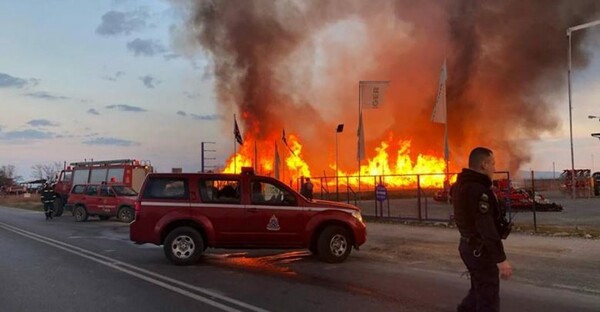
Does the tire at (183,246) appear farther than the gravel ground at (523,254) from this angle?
Yes

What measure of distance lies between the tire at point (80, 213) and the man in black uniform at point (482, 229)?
69.8 ft

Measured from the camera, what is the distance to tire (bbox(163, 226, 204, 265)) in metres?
10.1

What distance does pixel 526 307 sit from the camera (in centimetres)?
659

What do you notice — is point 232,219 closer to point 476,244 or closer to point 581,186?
point 476,244

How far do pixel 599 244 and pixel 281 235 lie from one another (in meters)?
6.82

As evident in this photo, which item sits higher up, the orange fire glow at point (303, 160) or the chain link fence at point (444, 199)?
the orange fire glow at point (303, 160)

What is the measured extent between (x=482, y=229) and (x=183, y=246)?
22.6ft

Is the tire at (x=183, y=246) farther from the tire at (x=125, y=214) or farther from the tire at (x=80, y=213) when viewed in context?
the tire at (x=80, y=213)

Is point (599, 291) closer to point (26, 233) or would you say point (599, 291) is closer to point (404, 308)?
point (404, 308)

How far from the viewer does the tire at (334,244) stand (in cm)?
1023

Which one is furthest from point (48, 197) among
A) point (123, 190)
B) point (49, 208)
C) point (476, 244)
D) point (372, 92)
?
point (476, 244)

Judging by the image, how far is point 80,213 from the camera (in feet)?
76.6

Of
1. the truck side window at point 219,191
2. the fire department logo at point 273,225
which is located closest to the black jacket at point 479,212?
the fire department logo at point 273,225

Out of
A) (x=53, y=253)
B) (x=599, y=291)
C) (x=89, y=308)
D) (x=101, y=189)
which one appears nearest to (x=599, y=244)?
(x=599, y=291)
